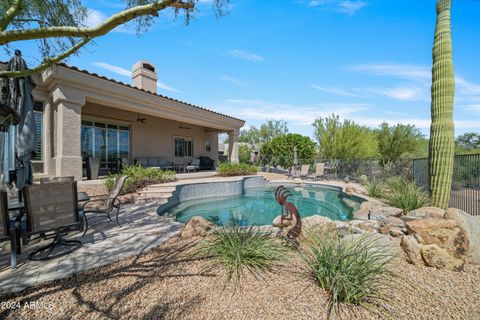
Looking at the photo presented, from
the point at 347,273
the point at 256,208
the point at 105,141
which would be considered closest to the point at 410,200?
the point at 256,208

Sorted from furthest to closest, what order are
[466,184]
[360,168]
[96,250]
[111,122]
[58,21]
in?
[360,168], [111,122], [466,184], [58,21], [96,250]

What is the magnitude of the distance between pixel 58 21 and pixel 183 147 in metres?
11.3

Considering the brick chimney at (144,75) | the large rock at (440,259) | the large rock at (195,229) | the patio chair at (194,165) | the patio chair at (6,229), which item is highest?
the brick chimney at (144,75)

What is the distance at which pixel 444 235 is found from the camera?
3.23m

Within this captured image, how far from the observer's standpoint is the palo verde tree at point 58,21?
2.11 meters

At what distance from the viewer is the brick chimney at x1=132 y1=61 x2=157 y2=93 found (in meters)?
12.5

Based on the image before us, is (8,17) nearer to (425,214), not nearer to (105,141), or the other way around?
(425,214)

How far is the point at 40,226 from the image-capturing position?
2.82m

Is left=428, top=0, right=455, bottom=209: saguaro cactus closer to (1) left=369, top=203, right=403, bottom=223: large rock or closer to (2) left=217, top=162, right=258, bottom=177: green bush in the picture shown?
(1) left=369, top=203, right=403, bottom=223: large rock

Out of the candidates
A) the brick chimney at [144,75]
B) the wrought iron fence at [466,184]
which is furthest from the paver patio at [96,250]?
the brick chimney at [144,75]

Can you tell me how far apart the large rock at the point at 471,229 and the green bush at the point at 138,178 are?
8.35m

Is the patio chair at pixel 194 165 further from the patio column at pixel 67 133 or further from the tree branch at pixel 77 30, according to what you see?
the tree branch at pixel 77 30

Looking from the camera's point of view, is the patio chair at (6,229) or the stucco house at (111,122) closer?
the patio chair at (6,229)

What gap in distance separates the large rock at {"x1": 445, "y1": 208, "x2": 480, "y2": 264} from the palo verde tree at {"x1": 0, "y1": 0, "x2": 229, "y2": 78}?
502cm
